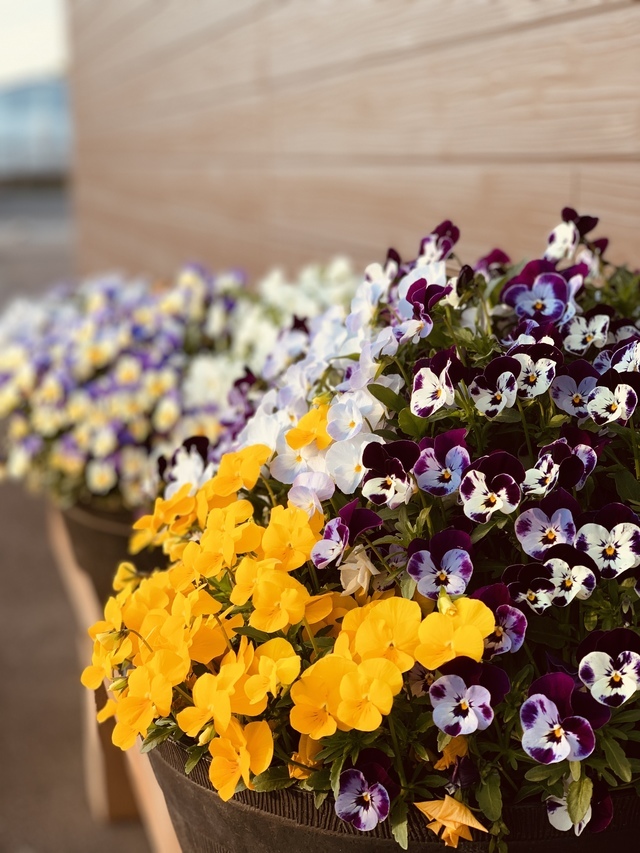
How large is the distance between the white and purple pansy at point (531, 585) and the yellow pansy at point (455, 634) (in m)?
0.04

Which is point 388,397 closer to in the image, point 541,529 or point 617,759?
point 541,529

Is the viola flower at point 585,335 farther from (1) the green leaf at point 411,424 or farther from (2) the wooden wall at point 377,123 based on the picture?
(2) the wooden wall at point 377,123

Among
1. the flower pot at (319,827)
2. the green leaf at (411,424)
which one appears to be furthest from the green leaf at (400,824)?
the green leaf at (411,424)

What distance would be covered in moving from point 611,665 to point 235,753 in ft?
0.73

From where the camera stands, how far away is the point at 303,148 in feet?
7.05

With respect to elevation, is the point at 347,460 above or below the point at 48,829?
above

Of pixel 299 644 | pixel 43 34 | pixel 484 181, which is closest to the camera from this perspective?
pixel 299 644

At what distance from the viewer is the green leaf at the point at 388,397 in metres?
0.67

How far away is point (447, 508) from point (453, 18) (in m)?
1.03

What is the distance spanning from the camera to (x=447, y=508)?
2.10 ft

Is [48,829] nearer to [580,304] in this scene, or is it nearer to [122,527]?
[122,527]

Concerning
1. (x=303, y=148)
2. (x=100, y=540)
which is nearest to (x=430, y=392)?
(x=100, y=540)

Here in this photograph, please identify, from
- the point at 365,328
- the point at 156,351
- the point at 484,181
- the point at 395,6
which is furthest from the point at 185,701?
the point at 395,6

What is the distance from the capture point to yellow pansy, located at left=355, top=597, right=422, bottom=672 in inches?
22.3
